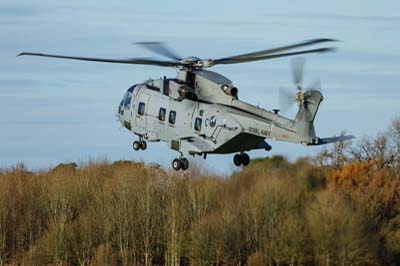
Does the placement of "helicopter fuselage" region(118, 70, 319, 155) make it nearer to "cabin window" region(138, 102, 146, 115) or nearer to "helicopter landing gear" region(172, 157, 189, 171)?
"cabin window" region(138, 102, 146, 115)

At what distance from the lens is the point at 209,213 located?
8481 centimetres

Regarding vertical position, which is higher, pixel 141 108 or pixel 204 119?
pixel 141 108

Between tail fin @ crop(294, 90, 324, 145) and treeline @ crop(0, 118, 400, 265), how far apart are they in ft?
32.4

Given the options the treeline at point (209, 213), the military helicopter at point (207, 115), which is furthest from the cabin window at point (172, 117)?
the treeline at point (209, 213)

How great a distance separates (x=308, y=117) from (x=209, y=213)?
36609mm

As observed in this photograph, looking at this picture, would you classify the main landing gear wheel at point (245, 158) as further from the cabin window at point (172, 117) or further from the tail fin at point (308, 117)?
the tail fin at point (308, 117)

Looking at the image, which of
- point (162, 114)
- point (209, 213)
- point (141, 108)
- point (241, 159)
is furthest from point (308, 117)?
point (209, 213)

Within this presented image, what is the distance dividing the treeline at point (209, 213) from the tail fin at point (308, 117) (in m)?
9.89

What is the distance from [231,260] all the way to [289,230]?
1615cm

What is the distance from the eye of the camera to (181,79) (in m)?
54.4

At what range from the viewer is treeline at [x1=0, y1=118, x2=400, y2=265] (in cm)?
7125

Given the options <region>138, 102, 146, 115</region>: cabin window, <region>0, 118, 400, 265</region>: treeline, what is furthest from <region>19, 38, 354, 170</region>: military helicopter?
<region>0, 118, 400, 265</region>: treeline

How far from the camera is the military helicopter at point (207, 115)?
161 ft

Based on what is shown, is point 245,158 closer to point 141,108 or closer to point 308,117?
point 308,117
